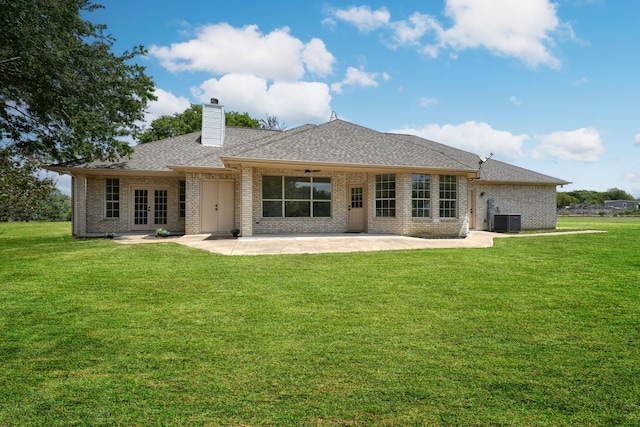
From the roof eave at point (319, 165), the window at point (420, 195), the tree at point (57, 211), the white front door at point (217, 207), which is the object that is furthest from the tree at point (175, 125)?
the window at point (420, 195)

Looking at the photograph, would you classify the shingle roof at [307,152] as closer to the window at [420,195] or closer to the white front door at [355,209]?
the window at [420,195]

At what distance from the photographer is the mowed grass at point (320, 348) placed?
8.39ft

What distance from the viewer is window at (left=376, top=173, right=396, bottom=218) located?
565 inches

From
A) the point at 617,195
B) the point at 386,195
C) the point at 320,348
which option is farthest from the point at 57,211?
the point at 617,195

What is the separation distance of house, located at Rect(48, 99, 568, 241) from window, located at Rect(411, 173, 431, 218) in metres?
0.04

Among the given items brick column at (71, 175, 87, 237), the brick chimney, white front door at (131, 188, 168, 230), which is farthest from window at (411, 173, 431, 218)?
brick column at (71, 175, 87, 237)

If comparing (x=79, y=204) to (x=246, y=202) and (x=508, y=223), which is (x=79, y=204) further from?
(x=508, y=223)

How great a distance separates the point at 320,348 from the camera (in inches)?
142

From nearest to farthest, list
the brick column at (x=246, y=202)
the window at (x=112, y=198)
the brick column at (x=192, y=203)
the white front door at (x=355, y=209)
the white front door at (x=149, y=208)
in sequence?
the brick column at (x=246, y=202)
the brick column at (x=192, y=203)
the white front door at (x=355, y=209)
the window at (x=112, y=198)
the white front door at (x=149, y=208)

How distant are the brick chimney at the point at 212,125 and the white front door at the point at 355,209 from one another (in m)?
7.66

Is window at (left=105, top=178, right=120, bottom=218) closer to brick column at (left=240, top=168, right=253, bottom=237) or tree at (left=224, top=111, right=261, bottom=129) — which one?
brick column at (left=240, top=168, right=253, bottom=237)

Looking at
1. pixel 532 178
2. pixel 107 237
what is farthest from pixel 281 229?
pixel 532 178

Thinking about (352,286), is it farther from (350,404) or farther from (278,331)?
(350,404)

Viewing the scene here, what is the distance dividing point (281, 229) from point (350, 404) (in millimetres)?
12104
